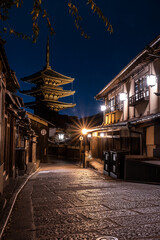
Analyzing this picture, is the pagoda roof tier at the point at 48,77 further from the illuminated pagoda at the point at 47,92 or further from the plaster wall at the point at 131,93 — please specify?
the plaster wall at the point at 131,93

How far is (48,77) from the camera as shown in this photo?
47.8m

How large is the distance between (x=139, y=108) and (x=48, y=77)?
3337 centimetres

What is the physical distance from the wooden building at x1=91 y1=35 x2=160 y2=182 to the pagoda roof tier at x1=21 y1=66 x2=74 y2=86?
87.1 feet

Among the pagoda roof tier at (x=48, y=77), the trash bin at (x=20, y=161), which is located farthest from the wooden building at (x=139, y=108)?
the pagoda roof tier at (x=48, y=77)

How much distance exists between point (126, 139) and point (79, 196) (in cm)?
1122

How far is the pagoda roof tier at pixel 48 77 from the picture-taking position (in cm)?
4716

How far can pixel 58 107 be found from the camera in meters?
51.8

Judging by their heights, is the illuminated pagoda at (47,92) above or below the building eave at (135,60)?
above

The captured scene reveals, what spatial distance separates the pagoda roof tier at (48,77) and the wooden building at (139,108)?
2654 cm

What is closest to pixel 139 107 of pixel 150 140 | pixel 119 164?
pixel 150 140

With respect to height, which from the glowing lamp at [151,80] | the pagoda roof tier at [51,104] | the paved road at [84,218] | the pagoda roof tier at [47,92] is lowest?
the paved road at [84,218]

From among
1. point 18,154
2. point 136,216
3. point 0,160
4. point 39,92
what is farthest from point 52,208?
point 39,92

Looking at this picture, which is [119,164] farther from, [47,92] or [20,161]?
[47,92]

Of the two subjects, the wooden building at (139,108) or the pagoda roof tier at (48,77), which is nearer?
the wooden building at (139,108)
